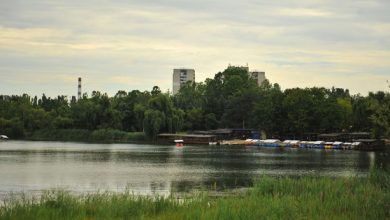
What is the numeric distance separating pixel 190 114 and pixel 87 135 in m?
28.9

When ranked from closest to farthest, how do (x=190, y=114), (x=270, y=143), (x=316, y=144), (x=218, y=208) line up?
1. (x=218, y=208)
2. (x=316, y=144)
3. (x=270, y=143)
4. (x=190, y=114)

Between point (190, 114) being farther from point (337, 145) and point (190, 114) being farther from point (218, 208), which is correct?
point (218, 208)

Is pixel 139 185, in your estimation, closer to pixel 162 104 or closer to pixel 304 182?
pixel 304 182

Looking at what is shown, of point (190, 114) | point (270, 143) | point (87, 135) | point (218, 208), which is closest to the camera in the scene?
point (218, 208)

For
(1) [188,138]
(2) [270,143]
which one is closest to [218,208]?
(2) [270,143]

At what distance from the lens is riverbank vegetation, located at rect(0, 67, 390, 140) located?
450 ft

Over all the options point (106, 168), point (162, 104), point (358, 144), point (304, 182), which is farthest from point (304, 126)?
point (304, 182)

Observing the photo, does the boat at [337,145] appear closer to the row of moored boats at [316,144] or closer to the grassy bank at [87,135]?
the row of moored boats at [316,144]

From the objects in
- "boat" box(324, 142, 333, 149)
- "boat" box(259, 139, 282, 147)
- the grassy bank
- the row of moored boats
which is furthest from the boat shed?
"boat" box(324, 142, 333, 149)

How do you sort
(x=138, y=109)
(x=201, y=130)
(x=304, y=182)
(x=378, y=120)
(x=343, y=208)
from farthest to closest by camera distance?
(x=201, y=130), (x=138, y=109), (x=304, y=182), (x=378, y=120), (x=343, y=208)

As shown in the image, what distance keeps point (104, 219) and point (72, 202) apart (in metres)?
3.55

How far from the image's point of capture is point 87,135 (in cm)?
15738

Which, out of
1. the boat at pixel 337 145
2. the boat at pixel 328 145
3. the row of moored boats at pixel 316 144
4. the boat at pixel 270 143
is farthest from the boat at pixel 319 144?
the boat at pixel 270 143

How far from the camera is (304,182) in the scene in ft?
105
